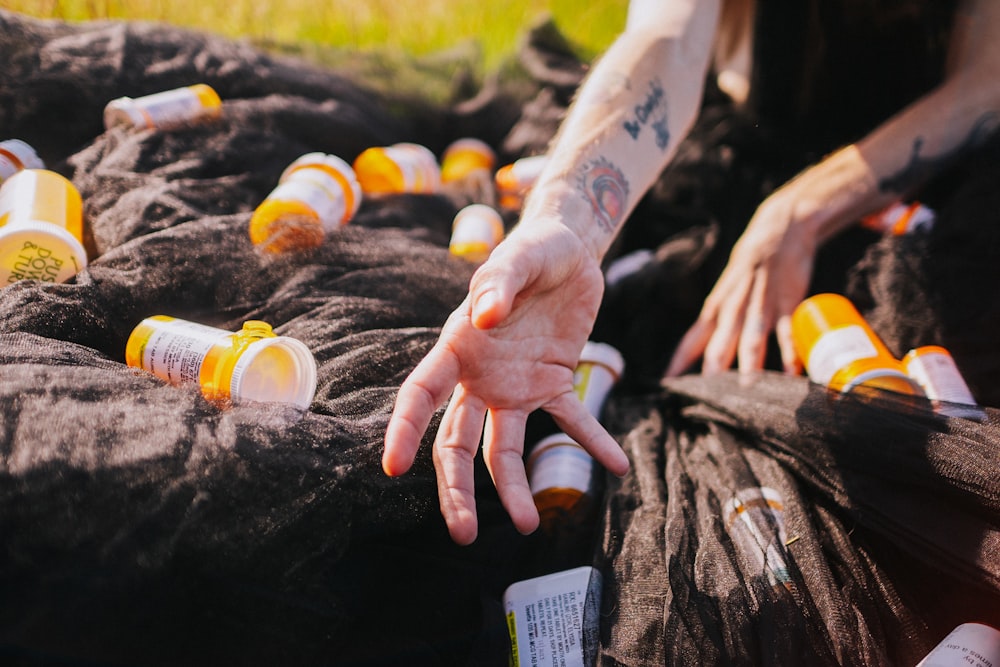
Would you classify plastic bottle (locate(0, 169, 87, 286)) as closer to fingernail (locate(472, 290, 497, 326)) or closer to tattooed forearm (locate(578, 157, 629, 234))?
fingernail (locate(472, 290, 497, 326))

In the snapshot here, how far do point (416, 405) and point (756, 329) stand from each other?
883mm

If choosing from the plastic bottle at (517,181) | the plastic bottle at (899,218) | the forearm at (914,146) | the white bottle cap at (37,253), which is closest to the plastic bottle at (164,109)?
the white bottle cap at (37,253)

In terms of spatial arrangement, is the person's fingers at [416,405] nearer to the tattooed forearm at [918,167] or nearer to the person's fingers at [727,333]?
the person's fingers at [727,333]

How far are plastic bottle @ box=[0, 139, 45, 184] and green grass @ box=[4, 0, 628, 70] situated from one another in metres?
0.96

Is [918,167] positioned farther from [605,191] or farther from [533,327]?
[533,327]

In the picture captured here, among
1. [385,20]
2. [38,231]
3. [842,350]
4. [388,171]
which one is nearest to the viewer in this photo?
[38,231]

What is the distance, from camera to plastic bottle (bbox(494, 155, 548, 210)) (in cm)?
189

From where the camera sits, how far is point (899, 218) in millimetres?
1517

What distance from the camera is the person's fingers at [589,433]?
3.18 ft

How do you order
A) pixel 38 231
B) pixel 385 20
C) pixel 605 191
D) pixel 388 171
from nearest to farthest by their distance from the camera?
1. pixel 38 231
2. pixel 605 191
3. pixel 388 171
4. pixel 385 20

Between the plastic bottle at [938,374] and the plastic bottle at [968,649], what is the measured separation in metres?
0.34

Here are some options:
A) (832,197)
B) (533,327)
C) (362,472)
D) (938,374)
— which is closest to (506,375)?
(533,327)

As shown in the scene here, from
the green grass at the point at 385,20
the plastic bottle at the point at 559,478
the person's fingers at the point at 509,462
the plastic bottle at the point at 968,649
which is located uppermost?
the green grass at the point at 385,20

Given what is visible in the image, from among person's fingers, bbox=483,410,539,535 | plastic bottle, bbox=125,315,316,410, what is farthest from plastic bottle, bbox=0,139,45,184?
person's fingers, bbox=483,410,539,535
